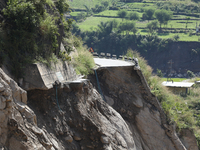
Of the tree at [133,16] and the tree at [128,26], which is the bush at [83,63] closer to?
the tree at [128,26]

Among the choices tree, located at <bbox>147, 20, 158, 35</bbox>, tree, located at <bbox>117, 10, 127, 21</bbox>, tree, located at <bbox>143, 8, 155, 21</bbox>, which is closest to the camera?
tree, located at <bbox>147, 20, 158, 35</bbox>

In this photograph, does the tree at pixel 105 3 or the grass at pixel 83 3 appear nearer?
the grass at pixel 83 3

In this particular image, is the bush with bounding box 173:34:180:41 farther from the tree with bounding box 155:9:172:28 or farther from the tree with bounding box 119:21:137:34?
the tree with bounding box 119:21:137:34

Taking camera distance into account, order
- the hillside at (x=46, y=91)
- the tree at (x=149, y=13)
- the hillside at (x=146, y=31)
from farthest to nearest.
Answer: the tree at (x=149, y=13), the hillside at (x=146, y=31), the hillside at (x=46, y=91)

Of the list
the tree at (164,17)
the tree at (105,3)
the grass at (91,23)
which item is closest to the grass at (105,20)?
the grass at (91,23)

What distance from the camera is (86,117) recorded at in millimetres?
11266

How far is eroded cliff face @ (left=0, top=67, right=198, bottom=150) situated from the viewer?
7.71m

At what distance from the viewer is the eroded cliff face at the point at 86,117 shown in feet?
25.3

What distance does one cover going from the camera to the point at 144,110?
720 inches

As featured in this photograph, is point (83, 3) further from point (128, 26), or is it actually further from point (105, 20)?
point (128, 26)

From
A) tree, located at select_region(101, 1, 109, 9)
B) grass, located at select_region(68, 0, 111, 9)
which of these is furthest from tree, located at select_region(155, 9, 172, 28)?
grass, located at select_region(68, 0, 111, 9)

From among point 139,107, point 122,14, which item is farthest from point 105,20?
point 139,107

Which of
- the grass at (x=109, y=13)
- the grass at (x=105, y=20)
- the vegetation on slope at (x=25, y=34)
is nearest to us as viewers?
the vegetation on slope at (x=25, y=34)

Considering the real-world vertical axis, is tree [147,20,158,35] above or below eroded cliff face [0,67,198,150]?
below
